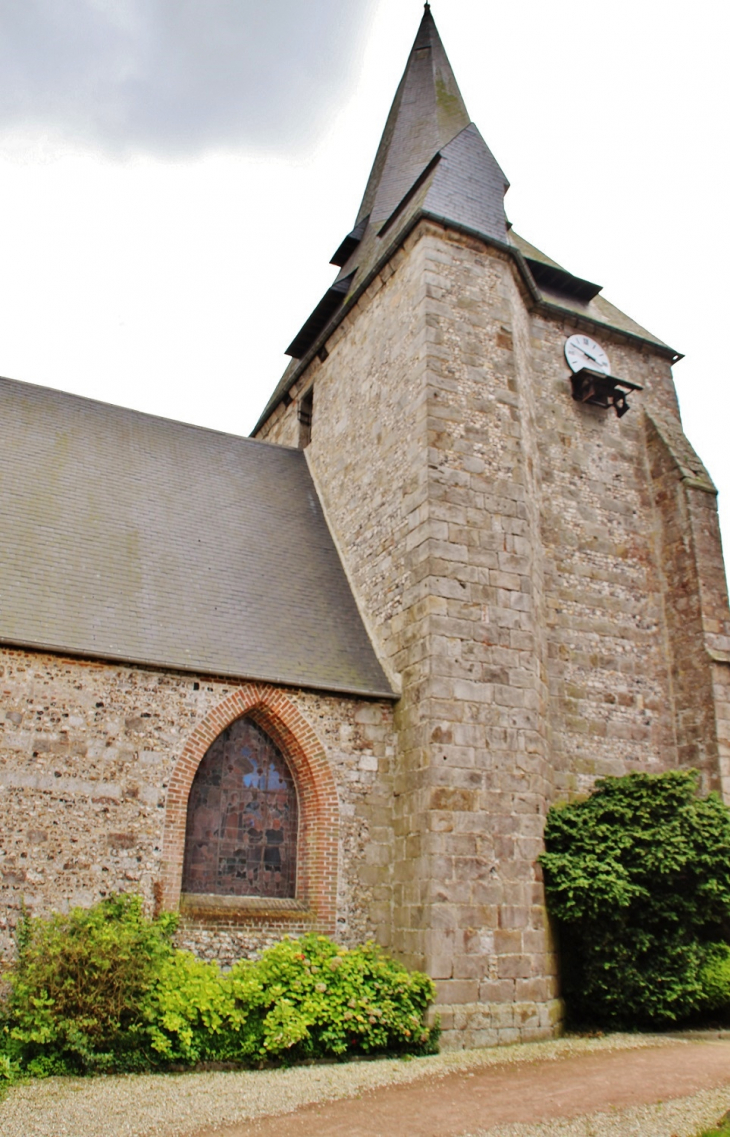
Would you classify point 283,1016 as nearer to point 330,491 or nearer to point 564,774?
point 564,774

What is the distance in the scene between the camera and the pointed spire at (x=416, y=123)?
15273mm

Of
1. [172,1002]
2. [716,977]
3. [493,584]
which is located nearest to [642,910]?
[716,977]

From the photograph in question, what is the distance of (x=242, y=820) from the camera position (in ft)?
33.0

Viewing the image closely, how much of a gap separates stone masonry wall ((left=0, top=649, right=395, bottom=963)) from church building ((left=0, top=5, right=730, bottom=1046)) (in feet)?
0.09

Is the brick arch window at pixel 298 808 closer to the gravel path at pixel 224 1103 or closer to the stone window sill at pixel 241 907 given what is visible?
the stone window sill at pixel 241 907

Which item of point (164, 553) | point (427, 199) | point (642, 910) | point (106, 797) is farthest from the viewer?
point (427, 199)

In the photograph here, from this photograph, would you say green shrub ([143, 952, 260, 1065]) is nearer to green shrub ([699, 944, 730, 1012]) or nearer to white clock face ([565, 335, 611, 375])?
green shrub ([699, 944, 730, 1012])

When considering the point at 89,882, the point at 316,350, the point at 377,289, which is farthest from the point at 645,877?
the point at 316,350

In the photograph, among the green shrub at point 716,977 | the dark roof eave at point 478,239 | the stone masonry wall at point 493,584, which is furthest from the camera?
the dark roof eave at point 478,239

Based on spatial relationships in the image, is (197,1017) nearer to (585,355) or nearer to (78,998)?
(78,998)

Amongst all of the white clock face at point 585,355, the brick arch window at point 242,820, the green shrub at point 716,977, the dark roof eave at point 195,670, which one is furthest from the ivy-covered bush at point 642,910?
the white clock face at point 585,355

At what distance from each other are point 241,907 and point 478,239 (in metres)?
9.52

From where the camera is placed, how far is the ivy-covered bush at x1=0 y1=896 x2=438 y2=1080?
7383 millimetres

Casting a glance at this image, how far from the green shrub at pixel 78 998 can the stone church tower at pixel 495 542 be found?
302 centimetres
